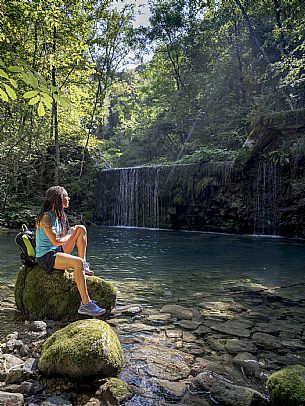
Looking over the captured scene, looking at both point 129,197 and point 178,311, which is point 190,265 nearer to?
point 178,311

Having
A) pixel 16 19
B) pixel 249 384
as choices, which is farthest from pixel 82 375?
pixel 16 19

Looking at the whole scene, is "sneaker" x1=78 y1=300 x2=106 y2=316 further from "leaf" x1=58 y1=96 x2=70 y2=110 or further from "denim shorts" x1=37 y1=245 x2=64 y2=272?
"leaf" x1=58 y1=96 x2=70 y2=110

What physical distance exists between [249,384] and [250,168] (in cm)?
1300

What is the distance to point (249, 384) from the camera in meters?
2.74

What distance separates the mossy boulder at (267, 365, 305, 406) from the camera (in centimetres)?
227

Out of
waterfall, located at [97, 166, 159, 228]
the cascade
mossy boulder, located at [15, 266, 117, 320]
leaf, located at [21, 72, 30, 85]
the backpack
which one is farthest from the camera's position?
waterfall, located at [97, 166, 159, 228]

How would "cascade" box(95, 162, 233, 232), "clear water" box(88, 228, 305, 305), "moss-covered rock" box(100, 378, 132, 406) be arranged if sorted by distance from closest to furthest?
"moss-covered rock" box(100, 378, 132, 406) < "clear water" box(88, 228, 305, 305) < "cascade" box(95, 162, 233, 232)

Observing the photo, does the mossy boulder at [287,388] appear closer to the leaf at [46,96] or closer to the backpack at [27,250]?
the leaf at [46,96]

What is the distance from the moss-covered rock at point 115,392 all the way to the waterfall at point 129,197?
15.2 meters

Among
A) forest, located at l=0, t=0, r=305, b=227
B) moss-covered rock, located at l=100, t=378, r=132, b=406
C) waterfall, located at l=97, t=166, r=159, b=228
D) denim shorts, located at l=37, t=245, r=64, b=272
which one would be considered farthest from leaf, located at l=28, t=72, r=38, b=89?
waterfall, located at l=97, t=166, r=159, b=228

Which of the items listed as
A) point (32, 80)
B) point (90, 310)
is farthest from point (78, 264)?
point (32, 80)

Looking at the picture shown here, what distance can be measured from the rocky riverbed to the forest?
10.8m

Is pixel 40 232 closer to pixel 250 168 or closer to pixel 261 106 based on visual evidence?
pixel 250 168

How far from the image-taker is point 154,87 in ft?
82.1
